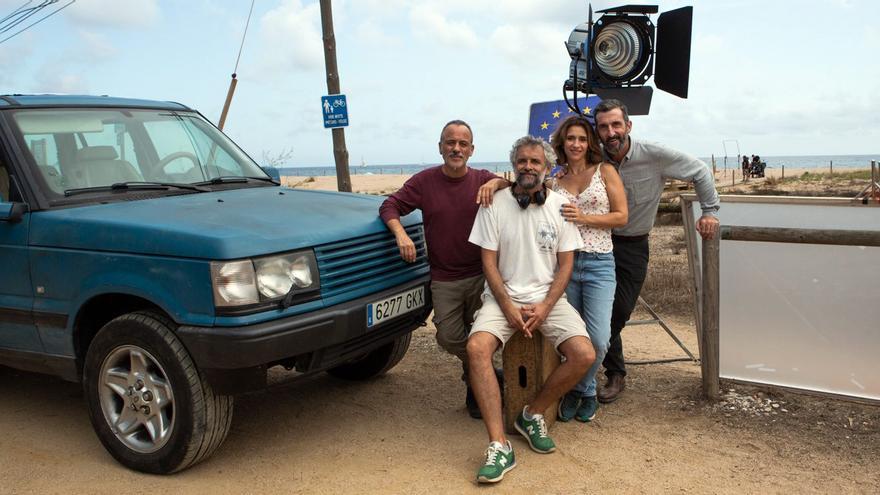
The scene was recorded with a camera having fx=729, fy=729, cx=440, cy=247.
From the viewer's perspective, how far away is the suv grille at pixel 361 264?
3.77 meters

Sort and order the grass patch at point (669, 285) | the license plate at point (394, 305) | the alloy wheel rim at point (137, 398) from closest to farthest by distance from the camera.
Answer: the alloy wheel rim at point (137, 398) < the license plate at point (394, 305) < the grass patch at point (669, 285)

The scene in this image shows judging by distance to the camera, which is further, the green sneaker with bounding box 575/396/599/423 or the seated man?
the green sneaker with bounding box 575/396/599/423

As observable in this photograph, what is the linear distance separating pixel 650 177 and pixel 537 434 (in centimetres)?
172

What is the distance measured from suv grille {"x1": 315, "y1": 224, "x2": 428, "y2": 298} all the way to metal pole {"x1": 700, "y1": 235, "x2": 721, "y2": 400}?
1.73m

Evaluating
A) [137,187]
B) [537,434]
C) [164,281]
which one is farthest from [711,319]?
[137,187]

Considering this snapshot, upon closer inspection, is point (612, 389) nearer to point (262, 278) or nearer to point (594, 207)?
point (594, 207)

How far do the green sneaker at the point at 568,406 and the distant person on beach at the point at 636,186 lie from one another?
33 centimetres

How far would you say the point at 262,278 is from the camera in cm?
350

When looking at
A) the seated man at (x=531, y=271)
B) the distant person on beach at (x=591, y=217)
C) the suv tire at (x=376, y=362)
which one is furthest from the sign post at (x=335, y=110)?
the seated man at (x=531, y=271)

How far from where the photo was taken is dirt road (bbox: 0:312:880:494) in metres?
3.66

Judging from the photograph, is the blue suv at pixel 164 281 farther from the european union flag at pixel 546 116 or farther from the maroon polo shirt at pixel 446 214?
the european union flag at pixel 546 116

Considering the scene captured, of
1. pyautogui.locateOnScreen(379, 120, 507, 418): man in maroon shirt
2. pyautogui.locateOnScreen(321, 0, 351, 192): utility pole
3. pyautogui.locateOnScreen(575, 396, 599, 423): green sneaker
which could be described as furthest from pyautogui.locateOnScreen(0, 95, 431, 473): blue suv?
pyautogui.locateOnScreen(321, 0, 351, 192): utility pole

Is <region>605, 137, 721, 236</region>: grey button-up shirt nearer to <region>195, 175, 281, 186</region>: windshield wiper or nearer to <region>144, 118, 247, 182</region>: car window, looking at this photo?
<region>195, 175, 281, 186</region>: windshield wiper

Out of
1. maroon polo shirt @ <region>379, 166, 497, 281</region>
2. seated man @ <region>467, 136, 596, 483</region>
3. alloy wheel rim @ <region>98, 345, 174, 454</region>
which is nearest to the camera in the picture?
alloy wheel rim @ <region>98, 345, 174, 454</region>
